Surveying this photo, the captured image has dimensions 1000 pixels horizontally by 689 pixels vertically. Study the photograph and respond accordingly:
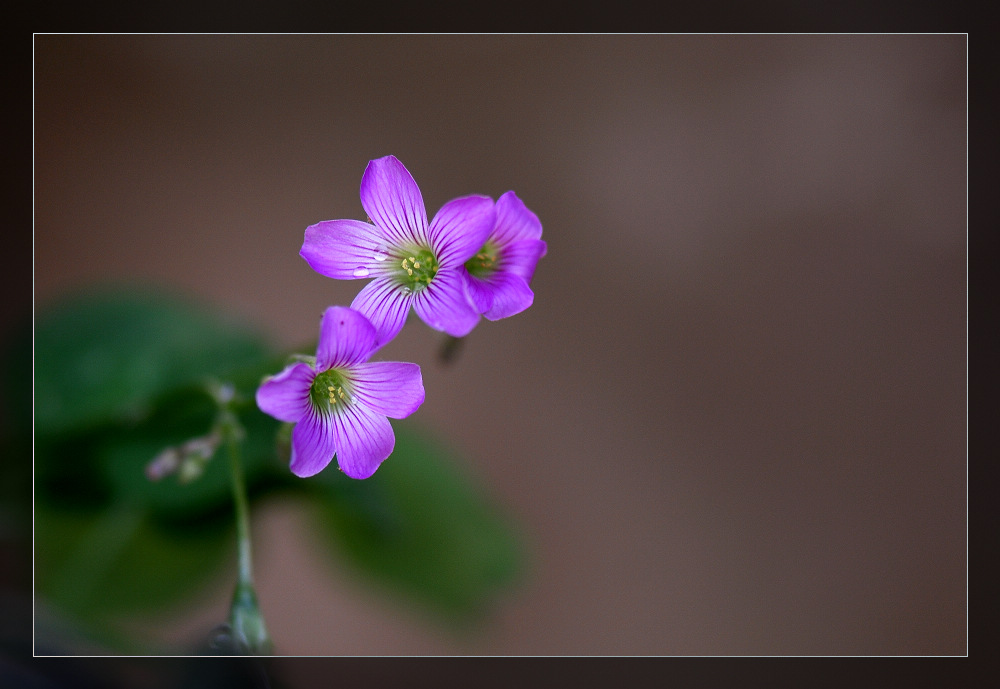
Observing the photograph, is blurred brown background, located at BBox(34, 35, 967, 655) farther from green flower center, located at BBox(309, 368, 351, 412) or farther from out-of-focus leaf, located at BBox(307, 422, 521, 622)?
green flower center, located at BBox(309, 368, 351, 412)

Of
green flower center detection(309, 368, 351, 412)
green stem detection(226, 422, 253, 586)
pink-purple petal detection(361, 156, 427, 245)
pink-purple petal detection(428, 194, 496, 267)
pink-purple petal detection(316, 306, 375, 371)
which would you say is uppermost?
pink-purple petal detection(361, 156, 427, 245)

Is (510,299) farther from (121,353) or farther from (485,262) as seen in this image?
(121,353)

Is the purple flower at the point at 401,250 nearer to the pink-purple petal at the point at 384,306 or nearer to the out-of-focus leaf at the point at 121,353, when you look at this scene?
the pink-purple petal at the point at 384,306

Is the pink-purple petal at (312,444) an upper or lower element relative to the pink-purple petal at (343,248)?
lower

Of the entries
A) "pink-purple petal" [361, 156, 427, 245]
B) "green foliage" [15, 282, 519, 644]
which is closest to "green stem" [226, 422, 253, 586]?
"green foliage" [15, 282, 519, 644]

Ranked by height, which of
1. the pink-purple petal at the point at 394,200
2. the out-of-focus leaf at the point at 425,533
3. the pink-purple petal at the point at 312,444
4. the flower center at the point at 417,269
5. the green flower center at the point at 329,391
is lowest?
the out-of-focus leaf at the point at 425,533

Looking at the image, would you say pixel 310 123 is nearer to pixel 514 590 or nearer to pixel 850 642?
pixel 514 590

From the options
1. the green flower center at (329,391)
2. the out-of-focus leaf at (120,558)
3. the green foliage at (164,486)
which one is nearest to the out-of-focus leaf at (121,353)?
the green foliage at (164,486)
